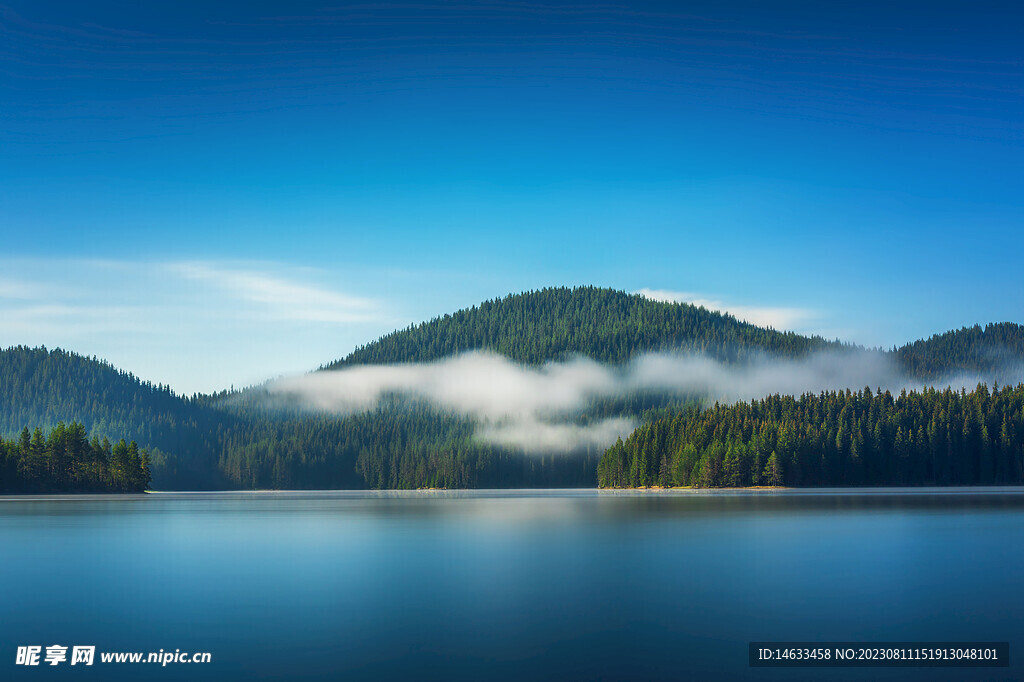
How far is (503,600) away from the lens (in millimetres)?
30016

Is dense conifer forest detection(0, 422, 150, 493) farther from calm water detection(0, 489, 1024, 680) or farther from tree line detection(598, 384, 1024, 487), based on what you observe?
tree line detection(598, 384, 1024, 487)

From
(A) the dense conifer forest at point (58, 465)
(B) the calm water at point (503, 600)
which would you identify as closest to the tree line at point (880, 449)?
(A) the dense conifer forest at point (58, 465)

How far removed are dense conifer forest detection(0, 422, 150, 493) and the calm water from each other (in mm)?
90042

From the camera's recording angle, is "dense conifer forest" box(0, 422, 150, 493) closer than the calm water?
No

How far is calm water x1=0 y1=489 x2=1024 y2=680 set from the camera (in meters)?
22.1

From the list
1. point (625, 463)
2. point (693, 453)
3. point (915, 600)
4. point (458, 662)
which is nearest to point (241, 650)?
point (458, 662)

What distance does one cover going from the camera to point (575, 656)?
22453 mm

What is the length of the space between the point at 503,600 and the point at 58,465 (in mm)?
127048

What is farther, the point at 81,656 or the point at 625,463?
the point at 625,463

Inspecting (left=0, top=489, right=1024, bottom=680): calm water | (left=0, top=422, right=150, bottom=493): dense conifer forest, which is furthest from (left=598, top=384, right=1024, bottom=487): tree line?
(left=0, top=489, right=1024, bottom=680): calm water

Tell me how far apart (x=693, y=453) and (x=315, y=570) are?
136547 millimetres

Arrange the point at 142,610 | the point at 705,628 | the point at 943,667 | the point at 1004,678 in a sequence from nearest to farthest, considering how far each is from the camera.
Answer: the point at 1004,678, the point at 943,667, the point at 705,628, the point at 142,610

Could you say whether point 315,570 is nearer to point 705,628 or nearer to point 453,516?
point 705,628

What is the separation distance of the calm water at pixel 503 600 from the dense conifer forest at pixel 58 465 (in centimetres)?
9004
